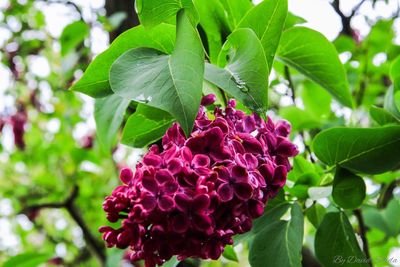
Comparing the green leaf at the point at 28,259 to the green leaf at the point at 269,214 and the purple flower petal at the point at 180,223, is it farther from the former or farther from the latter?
the purple flower petal at the point at 180,223

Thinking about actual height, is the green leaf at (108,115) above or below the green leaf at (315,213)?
above

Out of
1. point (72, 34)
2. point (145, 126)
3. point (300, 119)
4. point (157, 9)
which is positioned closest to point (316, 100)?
point (300, 119)

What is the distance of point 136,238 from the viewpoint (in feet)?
1.92

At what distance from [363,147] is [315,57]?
0.17 metres

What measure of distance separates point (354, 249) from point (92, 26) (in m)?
1.20

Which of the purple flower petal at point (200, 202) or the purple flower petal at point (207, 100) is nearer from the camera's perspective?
the purple flower petal at point (200, 202)

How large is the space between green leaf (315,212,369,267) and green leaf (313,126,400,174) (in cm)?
10

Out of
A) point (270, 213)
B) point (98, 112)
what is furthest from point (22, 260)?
point (270, 213)

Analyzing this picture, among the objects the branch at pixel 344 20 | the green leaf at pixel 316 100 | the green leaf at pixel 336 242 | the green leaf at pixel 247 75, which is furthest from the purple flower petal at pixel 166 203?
the branch at pixel 344 20

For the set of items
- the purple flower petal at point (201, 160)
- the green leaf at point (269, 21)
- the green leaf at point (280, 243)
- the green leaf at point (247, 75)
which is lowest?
the green leaf at point (280, 243)

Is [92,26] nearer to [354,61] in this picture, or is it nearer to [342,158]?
[354,61]

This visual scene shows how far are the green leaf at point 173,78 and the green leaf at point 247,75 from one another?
0.05 m

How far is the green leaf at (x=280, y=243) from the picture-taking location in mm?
727

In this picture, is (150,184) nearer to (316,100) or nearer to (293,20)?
(293,20)
